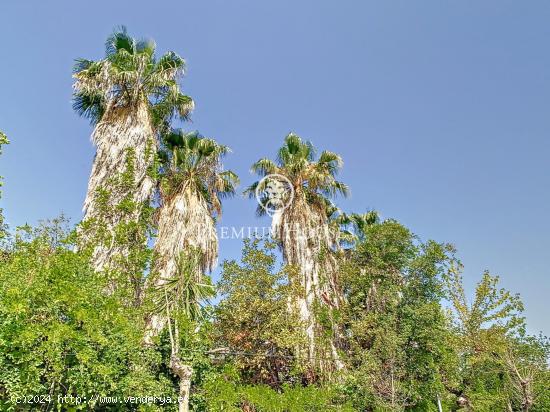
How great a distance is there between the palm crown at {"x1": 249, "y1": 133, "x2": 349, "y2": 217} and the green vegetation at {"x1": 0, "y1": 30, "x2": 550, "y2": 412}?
0.08 meters

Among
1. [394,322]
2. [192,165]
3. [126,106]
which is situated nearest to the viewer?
[126,106]

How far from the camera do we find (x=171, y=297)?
870 cm

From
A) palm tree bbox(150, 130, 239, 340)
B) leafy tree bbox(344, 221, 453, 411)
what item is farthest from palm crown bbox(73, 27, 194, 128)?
leafy tree bbox(344, 221, 453, 411)

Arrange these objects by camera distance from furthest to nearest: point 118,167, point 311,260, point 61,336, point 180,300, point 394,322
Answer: point 311,260, point 394,322, point 118,167, point 180,300, point 61,336

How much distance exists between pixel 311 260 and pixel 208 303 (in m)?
5.60

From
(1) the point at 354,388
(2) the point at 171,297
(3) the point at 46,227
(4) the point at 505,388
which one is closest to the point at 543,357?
(4) the point at 505,388

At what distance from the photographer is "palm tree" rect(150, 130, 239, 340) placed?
1177 centimetres

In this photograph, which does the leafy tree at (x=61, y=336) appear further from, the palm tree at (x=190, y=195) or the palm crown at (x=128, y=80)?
the palm crown at (x=128, y=80)

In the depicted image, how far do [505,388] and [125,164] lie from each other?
49.0 feet

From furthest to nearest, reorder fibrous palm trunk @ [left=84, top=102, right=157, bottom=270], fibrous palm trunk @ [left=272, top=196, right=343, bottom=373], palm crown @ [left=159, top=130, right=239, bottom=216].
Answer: palm crown @ [left=159, top=130, right=239, bottom=216] < fibrous palm trunk @ [left=272, top=196, right=343, bottom=373] < fibrous palm trunk @ [left=84, top=102, right=157, bottom=270]

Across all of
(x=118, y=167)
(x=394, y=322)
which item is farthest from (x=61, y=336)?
(x=394, y=322)

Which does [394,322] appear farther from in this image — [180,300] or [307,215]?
[180,300]

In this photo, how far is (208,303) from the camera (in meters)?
9.25

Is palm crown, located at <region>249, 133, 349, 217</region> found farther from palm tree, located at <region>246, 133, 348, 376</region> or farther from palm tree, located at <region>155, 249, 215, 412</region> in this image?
palm tree, located at <region>155, 249, 215, 412</region>
